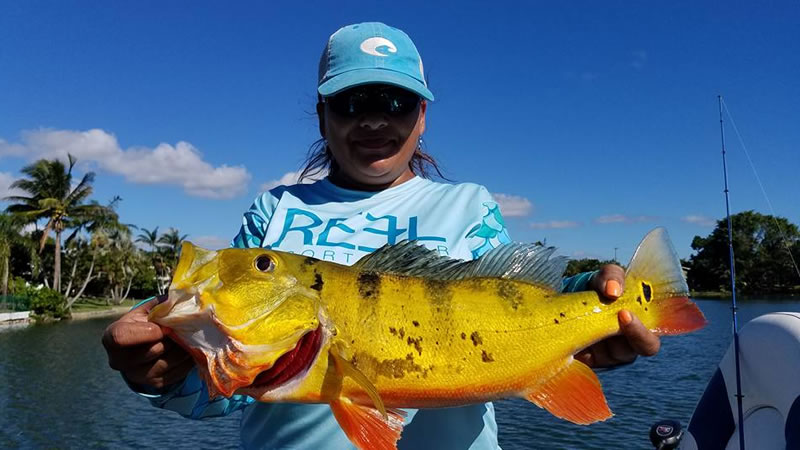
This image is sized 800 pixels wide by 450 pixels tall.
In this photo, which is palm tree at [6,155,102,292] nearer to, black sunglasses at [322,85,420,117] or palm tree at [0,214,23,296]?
palm tree at [0,214,23,296]

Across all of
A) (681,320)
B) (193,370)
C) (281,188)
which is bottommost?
(193,370)

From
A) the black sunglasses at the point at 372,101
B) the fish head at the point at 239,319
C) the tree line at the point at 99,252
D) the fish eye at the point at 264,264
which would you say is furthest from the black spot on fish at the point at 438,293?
the tree line at the point at 99,252

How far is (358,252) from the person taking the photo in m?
2.87

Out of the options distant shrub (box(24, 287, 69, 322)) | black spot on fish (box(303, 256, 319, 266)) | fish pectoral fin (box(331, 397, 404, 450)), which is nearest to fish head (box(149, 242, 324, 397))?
black spot on fish (box(303, 256, 319, 266))

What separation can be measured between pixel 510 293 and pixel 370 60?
4.61 ft

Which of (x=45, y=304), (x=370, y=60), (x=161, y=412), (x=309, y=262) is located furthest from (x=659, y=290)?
(x=45, y=304)

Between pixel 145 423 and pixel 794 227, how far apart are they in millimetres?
96157

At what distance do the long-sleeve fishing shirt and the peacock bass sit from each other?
12.8 inches

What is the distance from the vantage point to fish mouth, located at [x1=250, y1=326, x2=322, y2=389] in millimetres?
2074

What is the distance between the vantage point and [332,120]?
3109 millimetres

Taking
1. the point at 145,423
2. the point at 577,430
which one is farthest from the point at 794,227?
the point at 145,423

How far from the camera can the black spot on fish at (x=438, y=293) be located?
7.54ft

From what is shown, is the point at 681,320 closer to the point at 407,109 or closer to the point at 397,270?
the point at 397,270

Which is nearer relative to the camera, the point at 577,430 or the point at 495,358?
the point at 495,358
